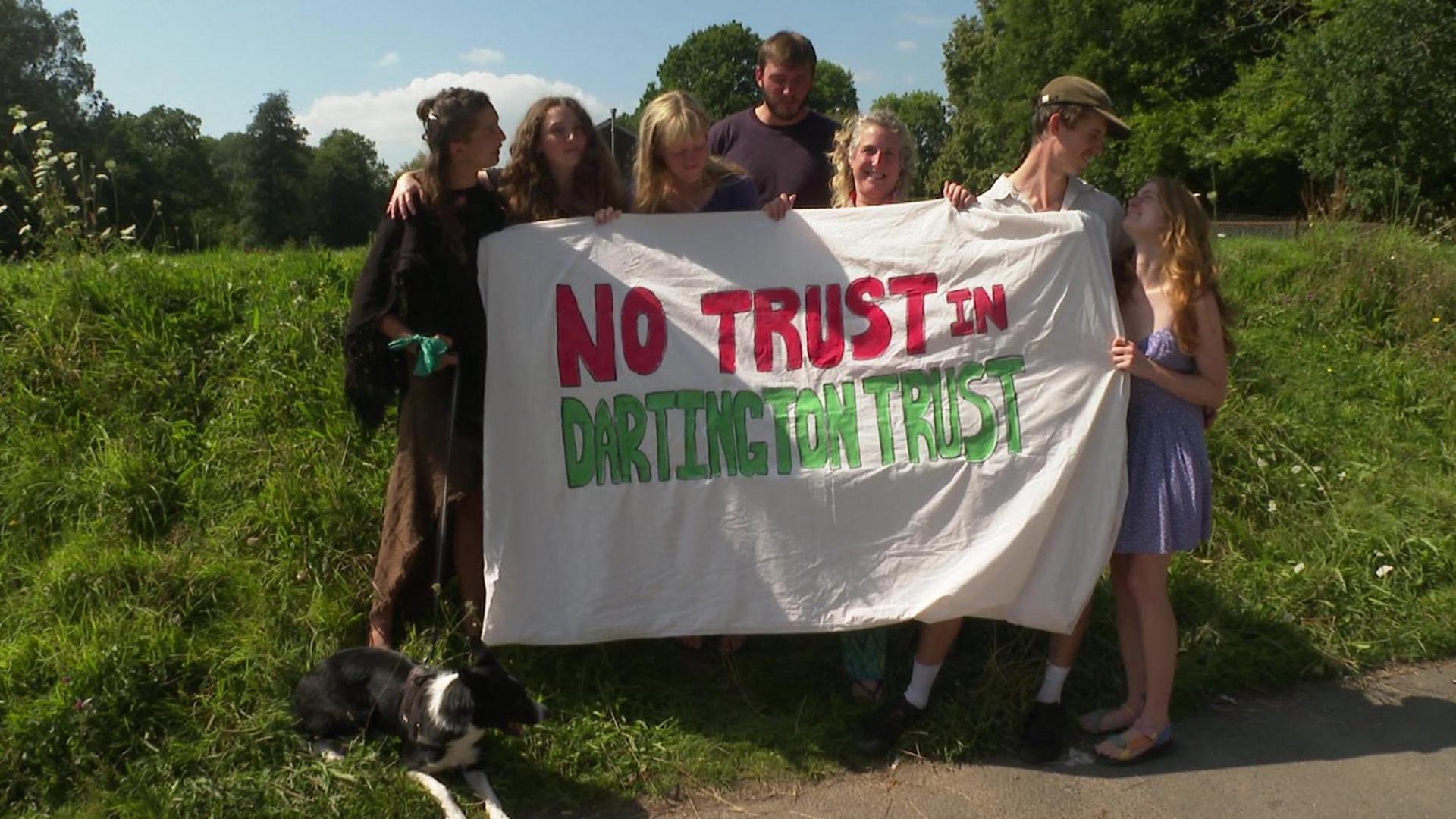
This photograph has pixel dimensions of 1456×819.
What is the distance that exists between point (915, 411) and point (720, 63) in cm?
5546

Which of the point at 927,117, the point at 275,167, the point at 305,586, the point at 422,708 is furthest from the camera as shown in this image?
the point at 927,117

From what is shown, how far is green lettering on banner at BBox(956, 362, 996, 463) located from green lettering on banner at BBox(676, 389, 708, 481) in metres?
0.86

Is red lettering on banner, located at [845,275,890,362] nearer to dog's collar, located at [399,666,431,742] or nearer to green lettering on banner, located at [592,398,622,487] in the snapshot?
green lettering on banner, located at [592,398,622,487]

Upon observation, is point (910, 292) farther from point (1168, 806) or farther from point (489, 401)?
point (1168, 806)

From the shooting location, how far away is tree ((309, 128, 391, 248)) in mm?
45562

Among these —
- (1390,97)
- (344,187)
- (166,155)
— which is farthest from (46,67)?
(1390,97)

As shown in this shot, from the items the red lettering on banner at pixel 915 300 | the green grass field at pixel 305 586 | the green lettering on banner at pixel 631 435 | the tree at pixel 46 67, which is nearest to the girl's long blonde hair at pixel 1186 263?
the red lettering on banner at pixel 915 300

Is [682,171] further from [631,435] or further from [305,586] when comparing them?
[305,586]

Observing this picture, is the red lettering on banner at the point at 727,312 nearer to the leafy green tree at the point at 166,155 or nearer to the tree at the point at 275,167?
the leafy green tree at the point at 166,155

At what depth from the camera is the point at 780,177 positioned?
14.5 ft

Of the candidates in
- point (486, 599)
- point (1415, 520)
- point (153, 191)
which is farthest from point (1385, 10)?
point (153, 191)

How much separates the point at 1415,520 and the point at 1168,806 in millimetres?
2485

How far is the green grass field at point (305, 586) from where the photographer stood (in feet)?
10.8

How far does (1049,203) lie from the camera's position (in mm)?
3695
